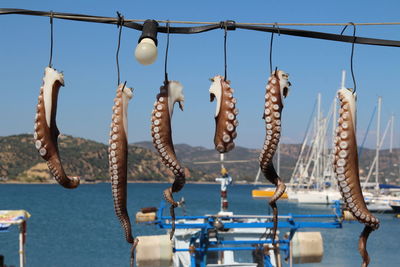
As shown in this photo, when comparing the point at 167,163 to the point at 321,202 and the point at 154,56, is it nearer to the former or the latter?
the point at 154,56

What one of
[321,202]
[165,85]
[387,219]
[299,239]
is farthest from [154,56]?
[321,202]

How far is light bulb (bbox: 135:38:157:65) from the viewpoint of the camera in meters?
5.95

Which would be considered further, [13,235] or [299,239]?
[13,235]

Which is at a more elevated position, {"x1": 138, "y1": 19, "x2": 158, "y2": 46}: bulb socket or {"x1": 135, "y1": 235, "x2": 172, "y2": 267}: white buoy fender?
{"x1": 138, "y1": 19, "x2": 158, "y2": 46}: bulb socket

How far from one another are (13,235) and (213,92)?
56936 mm

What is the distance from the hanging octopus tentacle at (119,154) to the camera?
5.85 m

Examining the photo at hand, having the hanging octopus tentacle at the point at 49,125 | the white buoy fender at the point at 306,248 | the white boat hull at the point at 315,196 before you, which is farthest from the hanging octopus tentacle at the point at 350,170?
the white boat hull at the point at 315,196

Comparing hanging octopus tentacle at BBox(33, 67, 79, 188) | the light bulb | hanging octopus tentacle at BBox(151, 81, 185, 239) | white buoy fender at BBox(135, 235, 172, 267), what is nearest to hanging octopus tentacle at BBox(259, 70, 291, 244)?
hanging octopus tentacle at BBox(151, 81, 185, 239)

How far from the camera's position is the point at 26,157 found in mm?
193875

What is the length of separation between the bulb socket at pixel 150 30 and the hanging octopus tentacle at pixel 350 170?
1803 millimetres

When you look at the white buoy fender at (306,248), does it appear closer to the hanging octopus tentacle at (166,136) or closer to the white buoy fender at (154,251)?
the white buoy fender at (154,251)

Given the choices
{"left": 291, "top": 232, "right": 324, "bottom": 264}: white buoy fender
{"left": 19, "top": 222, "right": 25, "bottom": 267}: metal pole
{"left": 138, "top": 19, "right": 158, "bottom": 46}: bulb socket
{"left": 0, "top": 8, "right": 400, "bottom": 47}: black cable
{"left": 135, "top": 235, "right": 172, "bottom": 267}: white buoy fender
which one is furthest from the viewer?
{"left": 19, "top": 222, "right": 25, "bottom": 267}: metal pole

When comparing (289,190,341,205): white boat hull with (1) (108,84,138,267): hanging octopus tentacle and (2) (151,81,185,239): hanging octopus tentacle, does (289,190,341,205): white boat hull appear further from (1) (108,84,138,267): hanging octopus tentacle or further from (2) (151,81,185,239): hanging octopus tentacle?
(1) (108,84,138,267): hanging octopus tentacle

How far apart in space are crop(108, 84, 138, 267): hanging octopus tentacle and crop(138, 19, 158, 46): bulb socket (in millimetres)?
513
